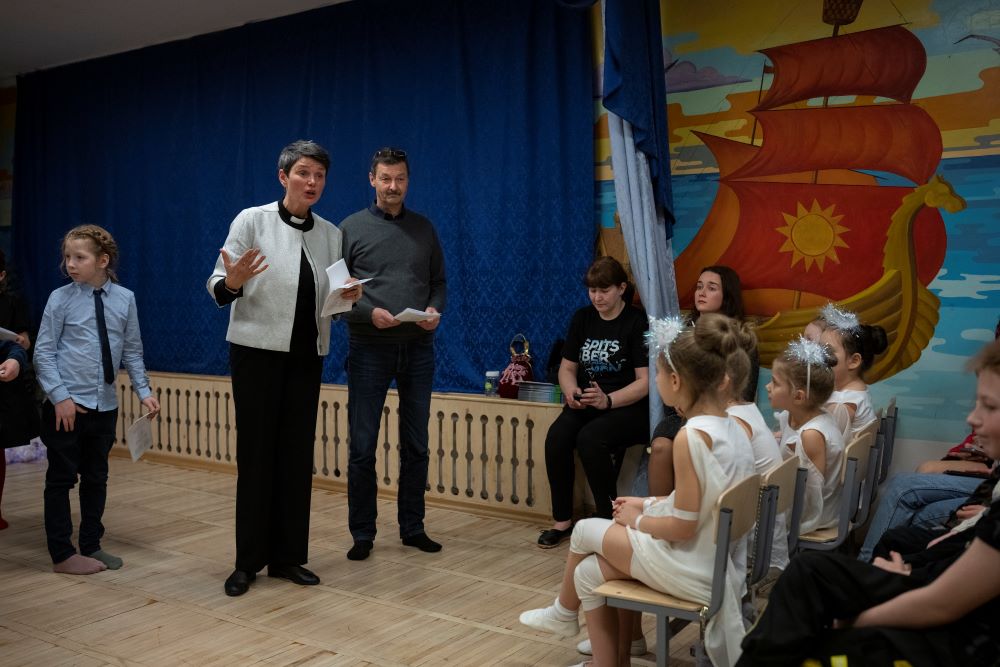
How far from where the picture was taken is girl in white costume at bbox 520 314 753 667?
220cm

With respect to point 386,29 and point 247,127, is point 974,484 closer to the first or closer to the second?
point 386,29

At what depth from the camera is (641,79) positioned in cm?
388

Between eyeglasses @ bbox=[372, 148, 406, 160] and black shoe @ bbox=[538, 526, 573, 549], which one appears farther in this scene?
black shoe @ bbox=[538, 526, 573, 549]

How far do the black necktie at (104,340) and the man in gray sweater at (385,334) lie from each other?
974 mm

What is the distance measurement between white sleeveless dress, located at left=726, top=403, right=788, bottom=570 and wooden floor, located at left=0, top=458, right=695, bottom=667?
461 millimetres

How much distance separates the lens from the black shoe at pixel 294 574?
3.54 metres

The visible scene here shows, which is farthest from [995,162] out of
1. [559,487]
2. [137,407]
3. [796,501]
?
[137,407]

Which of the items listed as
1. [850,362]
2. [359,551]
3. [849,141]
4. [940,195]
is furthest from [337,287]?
[940,195]

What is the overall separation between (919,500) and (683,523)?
4.57ft

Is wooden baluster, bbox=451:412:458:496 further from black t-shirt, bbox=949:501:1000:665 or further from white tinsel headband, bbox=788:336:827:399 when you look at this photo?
black t-shirt, bbox=949:501:1000:665

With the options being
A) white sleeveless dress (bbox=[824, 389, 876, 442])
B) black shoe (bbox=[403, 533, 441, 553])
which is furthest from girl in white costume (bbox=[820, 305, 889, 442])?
black shoe (bbox=[403, 533, 441, 553])

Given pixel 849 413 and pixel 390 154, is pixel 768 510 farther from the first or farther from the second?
pixel 390 154

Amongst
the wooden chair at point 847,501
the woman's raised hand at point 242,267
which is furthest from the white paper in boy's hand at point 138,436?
the wooden chair at point 847,501

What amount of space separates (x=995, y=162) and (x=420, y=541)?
2903 millimetres
